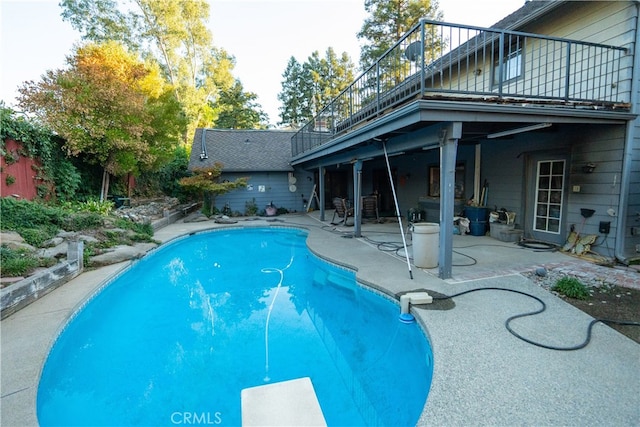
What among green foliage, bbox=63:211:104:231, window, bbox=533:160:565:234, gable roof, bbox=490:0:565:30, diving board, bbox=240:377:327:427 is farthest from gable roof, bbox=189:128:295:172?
diving board, bbox=240:377:327:427

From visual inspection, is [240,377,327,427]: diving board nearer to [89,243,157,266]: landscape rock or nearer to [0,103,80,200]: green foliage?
[89,243,157,266]: landscape rock

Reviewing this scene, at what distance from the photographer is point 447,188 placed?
4484 mm

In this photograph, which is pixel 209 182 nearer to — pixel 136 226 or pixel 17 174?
pixel 136 226

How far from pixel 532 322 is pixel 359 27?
2097 cm

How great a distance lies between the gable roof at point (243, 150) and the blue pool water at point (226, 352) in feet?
27.4

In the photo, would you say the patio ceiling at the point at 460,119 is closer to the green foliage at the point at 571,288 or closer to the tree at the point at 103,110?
the green foliage at the point at 571,288

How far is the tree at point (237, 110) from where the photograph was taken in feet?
94.4

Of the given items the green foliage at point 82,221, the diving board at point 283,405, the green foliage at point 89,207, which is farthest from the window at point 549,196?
the green foliage at point 89,207

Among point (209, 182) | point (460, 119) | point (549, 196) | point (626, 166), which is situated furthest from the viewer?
point (209, 182)

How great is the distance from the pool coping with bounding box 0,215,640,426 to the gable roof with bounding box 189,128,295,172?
33.3ft

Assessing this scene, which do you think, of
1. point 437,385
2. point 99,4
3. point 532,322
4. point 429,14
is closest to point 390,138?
point 532,322

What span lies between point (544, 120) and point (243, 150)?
1271 cm

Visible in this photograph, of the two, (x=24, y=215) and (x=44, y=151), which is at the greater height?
(x=44, y=151)

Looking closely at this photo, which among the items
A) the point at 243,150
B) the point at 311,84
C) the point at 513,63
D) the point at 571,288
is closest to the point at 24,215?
the point at 243,150
